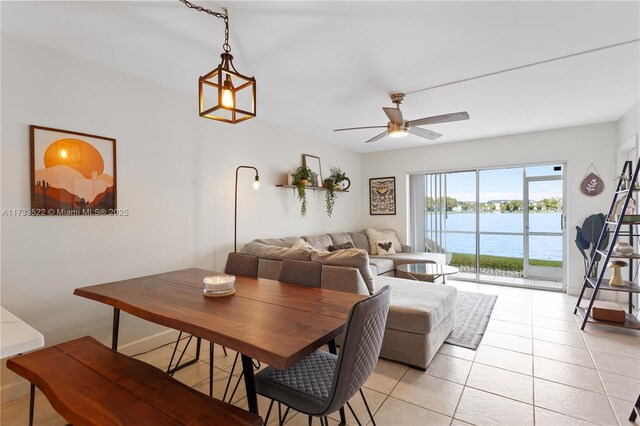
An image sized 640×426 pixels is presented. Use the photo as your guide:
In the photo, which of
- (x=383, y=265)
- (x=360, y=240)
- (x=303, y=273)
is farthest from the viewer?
(x=360, y=240)

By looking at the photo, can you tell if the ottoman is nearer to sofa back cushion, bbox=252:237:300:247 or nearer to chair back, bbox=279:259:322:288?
chair back, bbox=279:259:322:288

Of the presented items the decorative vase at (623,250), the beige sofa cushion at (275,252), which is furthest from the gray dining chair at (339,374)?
the decorative vase at (623,250)

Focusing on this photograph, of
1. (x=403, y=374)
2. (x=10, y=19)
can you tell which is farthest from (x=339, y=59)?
(x=403, y=374)

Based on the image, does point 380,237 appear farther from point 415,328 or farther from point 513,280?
point 415,328

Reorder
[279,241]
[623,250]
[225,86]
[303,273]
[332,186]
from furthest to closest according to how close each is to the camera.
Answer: [332,186] → [279,241] → [623,250] → [303,273] → [225,86]

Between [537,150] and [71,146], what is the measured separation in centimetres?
603

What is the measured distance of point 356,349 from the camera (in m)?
1.25

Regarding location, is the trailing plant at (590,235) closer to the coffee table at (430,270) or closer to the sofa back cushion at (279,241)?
the coffee table at (430,270)

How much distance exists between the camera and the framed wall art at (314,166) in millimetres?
5000

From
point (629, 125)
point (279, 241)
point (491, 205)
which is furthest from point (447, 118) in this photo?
point (491, 205)

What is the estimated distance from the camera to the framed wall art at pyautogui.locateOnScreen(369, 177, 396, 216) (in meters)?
6.28

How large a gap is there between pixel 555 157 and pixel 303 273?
15.5 ft

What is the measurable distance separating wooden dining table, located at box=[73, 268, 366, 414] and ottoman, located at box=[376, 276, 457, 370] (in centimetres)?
97

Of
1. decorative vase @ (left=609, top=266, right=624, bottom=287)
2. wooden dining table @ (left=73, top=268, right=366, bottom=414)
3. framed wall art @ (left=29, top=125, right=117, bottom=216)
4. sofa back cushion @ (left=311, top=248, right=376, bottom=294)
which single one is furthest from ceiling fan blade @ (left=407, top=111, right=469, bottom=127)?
framed wall art @ (left=29, top=125, right=117, bottom=216)
